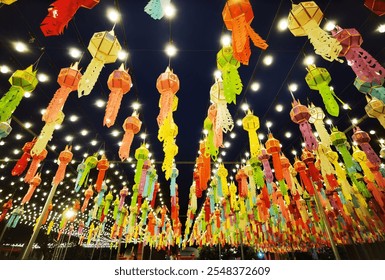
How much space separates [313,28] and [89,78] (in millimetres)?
2576

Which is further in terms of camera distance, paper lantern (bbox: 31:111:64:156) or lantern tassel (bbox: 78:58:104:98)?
paper lantern (bbox: 31:111:64:156)

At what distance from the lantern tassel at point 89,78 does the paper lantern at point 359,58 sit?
114 inches

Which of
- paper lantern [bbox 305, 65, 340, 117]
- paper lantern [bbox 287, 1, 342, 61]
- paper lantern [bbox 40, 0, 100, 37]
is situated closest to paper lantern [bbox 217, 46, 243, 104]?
paper lantern [bbox 287, 1, 342, 61]

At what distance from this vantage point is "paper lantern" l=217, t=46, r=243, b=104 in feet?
8.37

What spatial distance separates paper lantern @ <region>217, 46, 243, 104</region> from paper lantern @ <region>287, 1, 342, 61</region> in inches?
30.4

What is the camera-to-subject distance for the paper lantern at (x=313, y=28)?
2.14 m

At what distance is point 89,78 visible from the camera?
7.64 feet

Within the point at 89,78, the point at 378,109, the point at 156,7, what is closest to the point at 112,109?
the point at 89,78

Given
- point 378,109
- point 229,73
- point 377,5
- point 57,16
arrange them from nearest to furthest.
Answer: point 57,16 < point 377,5 < point 229,73 < point 378,109

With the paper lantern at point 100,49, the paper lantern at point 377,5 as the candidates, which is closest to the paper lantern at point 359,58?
the paper lantern at point 377,5

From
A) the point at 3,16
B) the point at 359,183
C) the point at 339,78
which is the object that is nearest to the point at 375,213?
the point at 359,183

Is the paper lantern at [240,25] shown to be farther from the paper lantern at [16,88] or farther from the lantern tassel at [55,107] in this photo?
the paper lantern at [16,88]

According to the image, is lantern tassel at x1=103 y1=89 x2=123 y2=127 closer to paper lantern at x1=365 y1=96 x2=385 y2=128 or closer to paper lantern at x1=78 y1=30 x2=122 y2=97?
paper lantern at x1=78 y1=30 x2=122 y2=97

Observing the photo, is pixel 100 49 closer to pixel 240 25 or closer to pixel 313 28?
pixel 240 25
